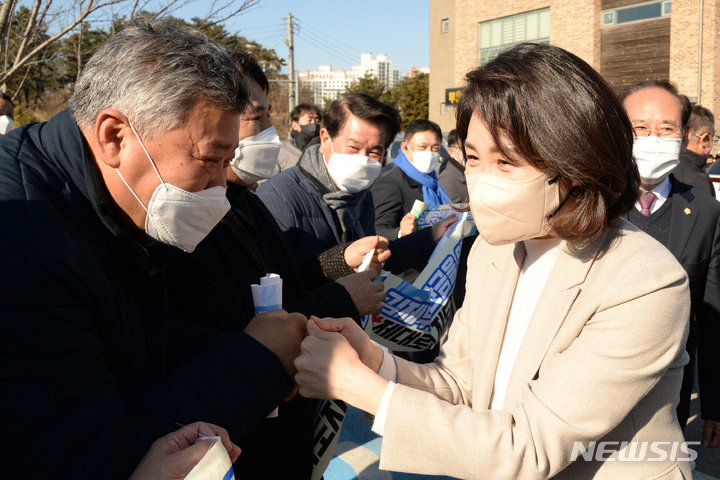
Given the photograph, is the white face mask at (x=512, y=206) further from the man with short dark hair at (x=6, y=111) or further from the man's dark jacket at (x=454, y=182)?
the man with short dark hair at (x=6, y=111)

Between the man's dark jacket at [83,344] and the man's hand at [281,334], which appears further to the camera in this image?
the man's hand at [281,334]

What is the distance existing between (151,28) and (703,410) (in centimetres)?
320

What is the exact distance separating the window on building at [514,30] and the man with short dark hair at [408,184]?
86.0 feet

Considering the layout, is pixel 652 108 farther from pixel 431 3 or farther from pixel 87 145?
pixel 431 3

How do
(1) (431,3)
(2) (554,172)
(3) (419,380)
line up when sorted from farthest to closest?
(1) (431,3)
(3) (419,380)
(2) (554,172)

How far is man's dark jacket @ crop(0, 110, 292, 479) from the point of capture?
112cm

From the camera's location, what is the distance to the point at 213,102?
156cm

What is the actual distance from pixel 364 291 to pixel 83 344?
4.61 feet

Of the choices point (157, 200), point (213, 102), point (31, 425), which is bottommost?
point (31, 425)

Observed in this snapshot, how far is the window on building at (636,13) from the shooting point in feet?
82.2

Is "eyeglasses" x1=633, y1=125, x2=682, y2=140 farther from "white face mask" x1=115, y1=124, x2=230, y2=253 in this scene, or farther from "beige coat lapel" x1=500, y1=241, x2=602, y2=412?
"white face mask" x1=115, y1=124, x2=230, y2=253

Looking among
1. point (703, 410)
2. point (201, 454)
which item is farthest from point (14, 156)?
point (703, 410)

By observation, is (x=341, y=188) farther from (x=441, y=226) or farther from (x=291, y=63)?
(x=291, y=63)

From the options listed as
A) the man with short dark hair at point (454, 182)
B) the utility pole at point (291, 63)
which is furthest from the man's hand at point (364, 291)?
the utility pole at point (291, 63)
